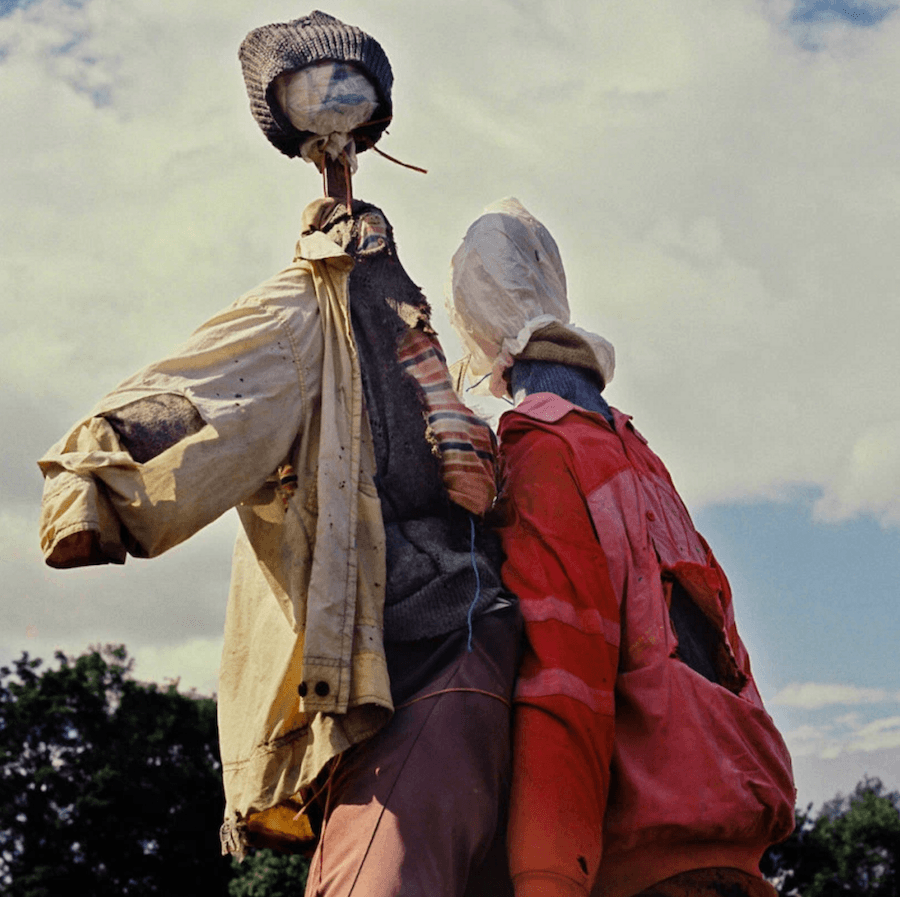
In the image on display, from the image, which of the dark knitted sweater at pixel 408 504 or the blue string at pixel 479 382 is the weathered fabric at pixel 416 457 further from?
the blue string at pixel 479 382

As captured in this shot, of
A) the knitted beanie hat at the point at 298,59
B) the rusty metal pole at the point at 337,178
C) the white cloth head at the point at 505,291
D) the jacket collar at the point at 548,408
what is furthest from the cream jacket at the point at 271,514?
the white cloth head at the point at 505,291

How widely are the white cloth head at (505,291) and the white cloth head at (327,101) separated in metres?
0.64

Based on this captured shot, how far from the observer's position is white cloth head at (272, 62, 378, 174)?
12.4ft

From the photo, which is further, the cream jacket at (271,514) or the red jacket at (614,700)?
the red jacket at (614,700)

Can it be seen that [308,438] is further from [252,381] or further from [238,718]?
[238,718]

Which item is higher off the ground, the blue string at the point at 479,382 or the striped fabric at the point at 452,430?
the blue string at the point at 479,382

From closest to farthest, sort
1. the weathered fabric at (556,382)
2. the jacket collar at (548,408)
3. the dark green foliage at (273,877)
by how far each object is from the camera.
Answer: the jacket collar at (548,408) < the weathered fabric at (556,382) < the dark green foliage at (273,877)

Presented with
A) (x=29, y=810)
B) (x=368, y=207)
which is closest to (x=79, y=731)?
(x=29, y=810)

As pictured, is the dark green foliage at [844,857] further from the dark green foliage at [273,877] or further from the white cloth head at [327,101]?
the white cloth head at [327,101]

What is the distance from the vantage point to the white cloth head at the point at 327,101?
3789mm

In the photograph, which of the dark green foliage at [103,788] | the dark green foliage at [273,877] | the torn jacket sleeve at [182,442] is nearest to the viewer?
the torn jacket sleeve at [182,442]

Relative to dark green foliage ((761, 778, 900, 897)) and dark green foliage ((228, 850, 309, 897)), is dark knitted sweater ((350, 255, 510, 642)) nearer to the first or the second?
dark green foliage ((228, 850, 309, 897))

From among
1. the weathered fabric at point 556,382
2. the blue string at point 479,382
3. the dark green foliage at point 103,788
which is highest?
the dark green foliage at point 103,788

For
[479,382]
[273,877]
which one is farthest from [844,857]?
[479,382]
